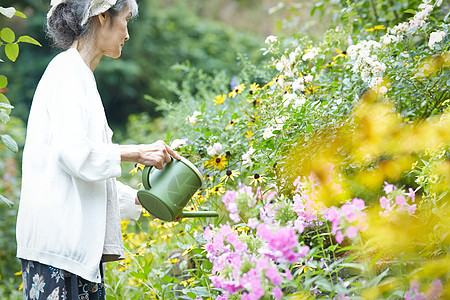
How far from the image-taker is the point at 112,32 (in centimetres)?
156

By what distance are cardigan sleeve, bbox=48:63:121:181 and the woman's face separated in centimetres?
16

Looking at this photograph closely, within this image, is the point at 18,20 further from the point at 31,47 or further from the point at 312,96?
the point at 312,96

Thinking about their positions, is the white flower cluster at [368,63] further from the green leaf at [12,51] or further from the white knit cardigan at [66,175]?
the green leaf at [12,51]

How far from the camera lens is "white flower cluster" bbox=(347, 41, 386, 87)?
5.93 ft

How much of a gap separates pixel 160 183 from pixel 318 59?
1.01m

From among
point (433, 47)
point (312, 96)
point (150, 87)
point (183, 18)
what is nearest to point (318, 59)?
point (312, 96)

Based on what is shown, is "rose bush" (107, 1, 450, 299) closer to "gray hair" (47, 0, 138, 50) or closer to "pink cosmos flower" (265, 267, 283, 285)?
"pink cosmos flower" (265, 267, 283, 285)

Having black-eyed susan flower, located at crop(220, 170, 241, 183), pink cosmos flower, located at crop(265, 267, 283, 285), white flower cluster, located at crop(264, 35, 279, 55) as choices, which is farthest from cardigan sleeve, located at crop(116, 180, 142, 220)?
white flower cluster, located at crop(264, 35, 279, 55)

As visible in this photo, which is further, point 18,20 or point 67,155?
point 18,20

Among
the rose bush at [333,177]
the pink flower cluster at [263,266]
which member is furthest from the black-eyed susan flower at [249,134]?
the pink flower cluster at [263,266]

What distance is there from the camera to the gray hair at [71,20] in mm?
1545

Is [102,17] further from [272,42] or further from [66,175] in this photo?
[272,42]

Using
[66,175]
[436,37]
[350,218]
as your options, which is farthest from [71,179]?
[436,37]

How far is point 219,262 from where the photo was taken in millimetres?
1260
